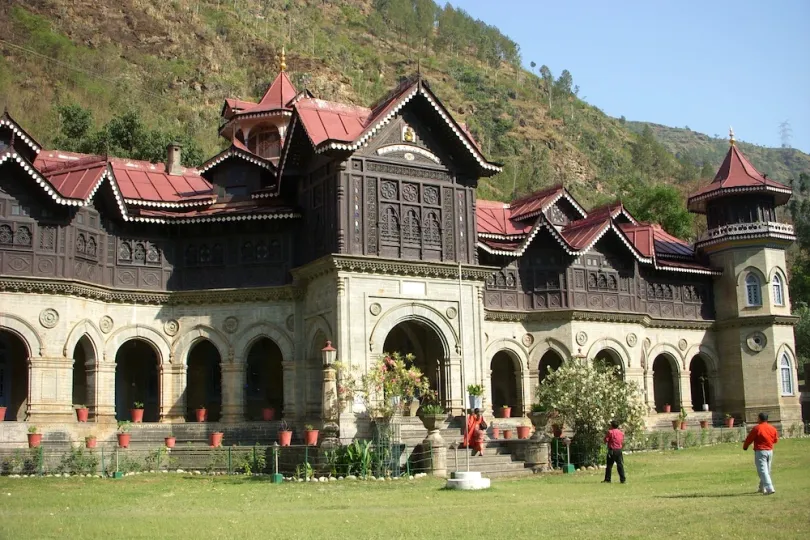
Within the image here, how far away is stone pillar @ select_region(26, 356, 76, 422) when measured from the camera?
29250 mm

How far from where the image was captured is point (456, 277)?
31.4 metres

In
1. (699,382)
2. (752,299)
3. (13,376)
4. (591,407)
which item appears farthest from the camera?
→ (699,382)

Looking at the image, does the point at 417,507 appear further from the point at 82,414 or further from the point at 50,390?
the point at 82,414

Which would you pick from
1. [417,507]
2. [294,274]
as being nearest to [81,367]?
[294,274]

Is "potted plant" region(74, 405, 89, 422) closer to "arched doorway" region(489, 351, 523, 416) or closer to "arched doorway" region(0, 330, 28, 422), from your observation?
"arched doorway" region(0, 330, 28, 422)

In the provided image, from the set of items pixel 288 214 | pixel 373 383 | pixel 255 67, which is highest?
A: pixel 255 67

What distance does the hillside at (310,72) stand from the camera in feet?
272

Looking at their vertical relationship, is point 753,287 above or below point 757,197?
below

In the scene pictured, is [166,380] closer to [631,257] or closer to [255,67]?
[631,257]

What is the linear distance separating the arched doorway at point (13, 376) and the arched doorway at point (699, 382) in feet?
98.2

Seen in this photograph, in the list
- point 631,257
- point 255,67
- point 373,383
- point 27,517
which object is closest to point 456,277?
point 373,383

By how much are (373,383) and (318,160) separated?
8445 mm

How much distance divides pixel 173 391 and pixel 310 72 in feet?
241

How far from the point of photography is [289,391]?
32.2m
